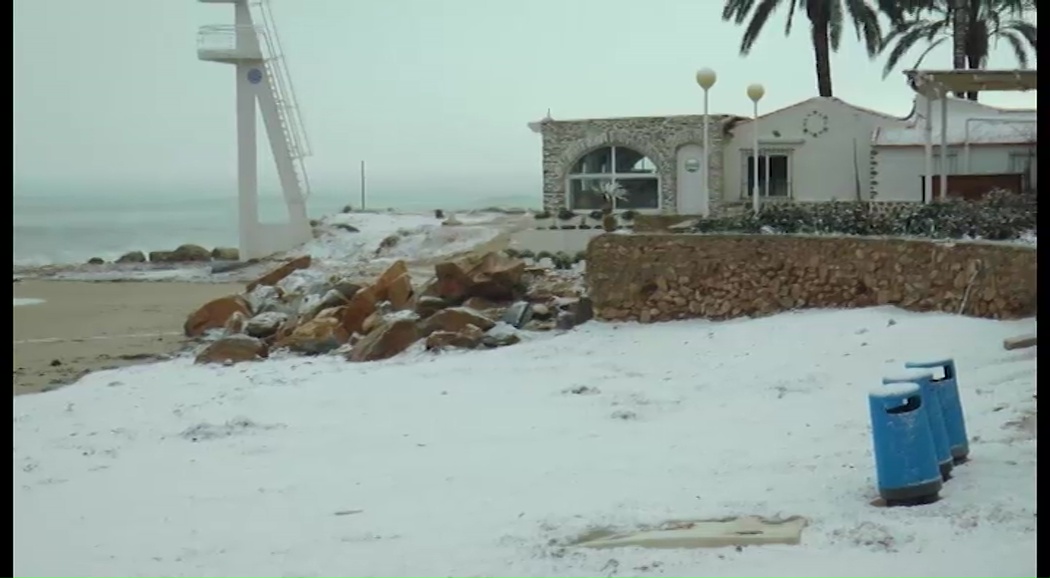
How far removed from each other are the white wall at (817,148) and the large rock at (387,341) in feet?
6.26

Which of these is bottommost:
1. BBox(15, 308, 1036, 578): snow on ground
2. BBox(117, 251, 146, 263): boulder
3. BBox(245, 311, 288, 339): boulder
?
BBox(15, 308, 1036, 578): snow on ground

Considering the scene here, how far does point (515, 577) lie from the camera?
2959 mm

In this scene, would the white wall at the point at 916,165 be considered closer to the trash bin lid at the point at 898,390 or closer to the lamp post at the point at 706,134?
the lamp post at the point at 706,134

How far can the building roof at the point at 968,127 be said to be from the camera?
4.41 m

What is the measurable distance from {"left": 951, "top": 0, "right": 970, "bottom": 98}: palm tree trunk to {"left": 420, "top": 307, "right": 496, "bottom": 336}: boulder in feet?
10.9

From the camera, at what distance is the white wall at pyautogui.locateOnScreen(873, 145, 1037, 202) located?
4.87m

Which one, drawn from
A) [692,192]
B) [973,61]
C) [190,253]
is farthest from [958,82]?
[190,253]

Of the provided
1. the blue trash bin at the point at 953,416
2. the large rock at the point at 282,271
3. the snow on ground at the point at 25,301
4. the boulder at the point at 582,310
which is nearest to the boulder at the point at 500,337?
the boulder at the point at 582,310

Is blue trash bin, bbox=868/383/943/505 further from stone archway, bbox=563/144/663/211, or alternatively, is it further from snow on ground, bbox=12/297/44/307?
snow on ground, bbox=12/297/44/307

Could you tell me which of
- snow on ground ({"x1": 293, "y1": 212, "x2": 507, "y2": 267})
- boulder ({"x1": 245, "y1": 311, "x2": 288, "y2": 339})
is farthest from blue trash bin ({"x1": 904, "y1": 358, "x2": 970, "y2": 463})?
boulder ({"x1": 245, "y1": 311, "x2": 288, "y2": 339})

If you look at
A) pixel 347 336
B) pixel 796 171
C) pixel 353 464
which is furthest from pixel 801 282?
pixel 353 464

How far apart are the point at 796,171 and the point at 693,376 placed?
2.24 metres

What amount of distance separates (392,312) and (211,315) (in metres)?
1.01

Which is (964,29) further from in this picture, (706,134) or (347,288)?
(347,288)
